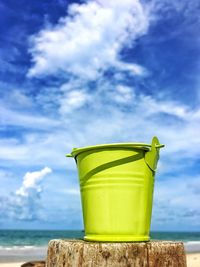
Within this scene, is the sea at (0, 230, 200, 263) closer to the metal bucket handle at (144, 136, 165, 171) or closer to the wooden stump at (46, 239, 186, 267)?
the wooden stump at (46, 239, 186, 267)

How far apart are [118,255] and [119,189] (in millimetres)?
333

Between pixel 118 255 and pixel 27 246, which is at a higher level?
pixel 27 246

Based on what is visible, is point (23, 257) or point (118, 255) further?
point (23, 257)

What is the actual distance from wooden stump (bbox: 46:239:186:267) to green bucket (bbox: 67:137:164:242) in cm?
7

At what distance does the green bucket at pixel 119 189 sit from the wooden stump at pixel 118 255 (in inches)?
2.9

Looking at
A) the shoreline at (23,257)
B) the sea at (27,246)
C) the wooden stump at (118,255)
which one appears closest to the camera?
the wooden stump at (118,255)

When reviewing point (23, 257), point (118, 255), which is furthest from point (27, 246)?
point (118, 255)

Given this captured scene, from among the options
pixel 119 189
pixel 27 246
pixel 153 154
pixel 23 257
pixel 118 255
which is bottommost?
pixel 118 255

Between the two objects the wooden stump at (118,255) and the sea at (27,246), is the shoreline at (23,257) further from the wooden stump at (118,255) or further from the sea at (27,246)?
the wooden stump at (118,255)

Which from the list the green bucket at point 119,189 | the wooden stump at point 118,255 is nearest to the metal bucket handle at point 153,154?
the green bucket at point 119,189

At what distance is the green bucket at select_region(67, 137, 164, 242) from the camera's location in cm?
228

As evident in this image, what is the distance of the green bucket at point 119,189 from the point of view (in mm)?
2275

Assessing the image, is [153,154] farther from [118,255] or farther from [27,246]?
[27,246]

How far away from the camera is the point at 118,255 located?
220 centimetres
